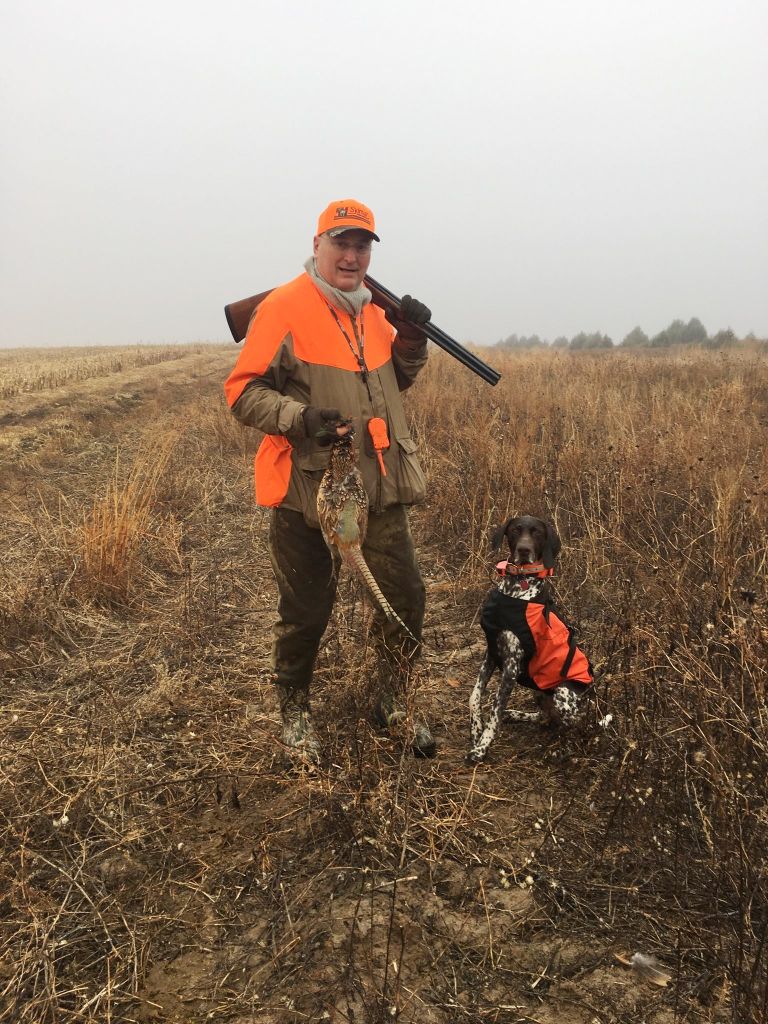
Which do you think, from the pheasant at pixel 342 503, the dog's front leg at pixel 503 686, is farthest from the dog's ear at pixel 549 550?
the pheasant at pixel 342 503

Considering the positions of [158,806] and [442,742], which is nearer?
[158,806]

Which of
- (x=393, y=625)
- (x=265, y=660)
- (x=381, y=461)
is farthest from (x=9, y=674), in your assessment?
(x=381, y=461)

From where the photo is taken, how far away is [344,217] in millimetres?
2398

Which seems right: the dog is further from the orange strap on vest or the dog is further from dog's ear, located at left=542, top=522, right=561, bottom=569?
the orange strap on vest

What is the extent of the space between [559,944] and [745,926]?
526mm

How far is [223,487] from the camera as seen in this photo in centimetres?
675

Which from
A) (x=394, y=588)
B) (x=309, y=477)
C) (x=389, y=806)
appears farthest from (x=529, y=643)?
(x=309, y=477)

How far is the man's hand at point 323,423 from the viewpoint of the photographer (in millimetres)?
2186

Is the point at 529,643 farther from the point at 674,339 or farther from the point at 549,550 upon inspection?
the point at 674,339

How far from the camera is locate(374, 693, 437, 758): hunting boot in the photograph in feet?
8.72

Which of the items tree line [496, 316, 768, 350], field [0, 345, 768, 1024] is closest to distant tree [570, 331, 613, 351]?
A: tree line [496, 316, 768, 350]

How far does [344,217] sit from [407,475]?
3.41 feet

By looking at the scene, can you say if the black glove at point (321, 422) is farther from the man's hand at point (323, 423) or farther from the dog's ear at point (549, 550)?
the dog's ear at point (549, 550)

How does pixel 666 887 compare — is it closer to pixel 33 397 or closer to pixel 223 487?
pixel 223 487
